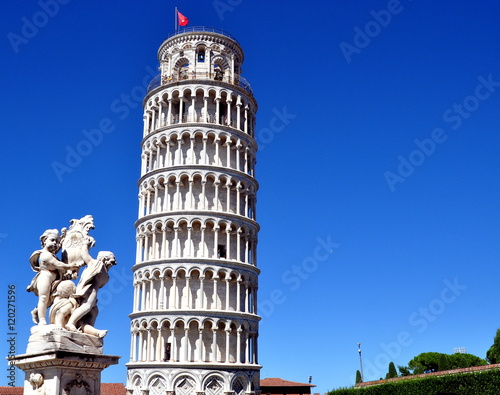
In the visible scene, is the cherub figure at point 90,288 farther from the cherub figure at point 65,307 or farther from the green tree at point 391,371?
the green tree at point 391,371

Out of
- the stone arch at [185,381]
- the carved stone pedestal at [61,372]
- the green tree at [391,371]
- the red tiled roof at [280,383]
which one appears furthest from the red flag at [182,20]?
the carved stone pedestal at [61,372]

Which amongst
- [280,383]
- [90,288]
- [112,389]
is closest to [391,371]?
[280,383]

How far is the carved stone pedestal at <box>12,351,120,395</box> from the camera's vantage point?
9.54 m

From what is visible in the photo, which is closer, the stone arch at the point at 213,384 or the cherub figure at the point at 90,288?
the cherub figure at the point at 90,288

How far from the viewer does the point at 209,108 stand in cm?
6084

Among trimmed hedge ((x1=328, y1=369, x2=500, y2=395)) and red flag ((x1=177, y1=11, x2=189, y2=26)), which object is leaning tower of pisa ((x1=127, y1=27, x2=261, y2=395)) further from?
trimmed hedge ((x1=328, y1=369, x2=500, y2=395))

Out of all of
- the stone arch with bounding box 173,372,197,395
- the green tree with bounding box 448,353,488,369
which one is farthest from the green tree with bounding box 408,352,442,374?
the stone arch with bounding box 173,372,197,395

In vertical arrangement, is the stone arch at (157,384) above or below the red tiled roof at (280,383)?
below

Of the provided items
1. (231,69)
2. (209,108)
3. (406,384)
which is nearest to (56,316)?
(406,384)

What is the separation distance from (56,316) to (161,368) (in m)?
44.4

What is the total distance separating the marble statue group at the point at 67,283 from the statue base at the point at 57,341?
13 centimetres

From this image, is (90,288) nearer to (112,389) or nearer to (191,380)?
(191,380)

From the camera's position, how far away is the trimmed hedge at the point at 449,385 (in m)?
37.1

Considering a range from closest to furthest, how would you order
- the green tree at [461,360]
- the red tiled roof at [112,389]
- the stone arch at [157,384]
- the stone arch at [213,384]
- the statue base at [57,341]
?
the statue base at [57,341] < the stone arch at [213,384] < the stone arch at [157,384] < the red tiled roof at [112,389] < the green tree at [461,360]
